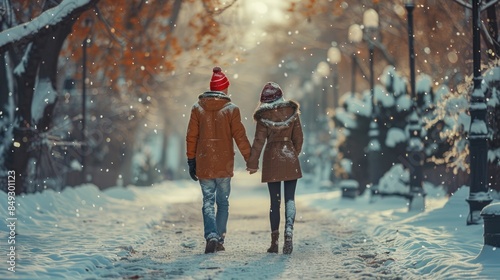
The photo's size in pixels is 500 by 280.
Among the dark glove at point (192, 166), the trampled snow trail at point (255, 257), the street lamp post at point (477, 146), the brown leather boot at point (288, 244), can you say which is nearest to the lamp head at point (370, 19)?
the trampled snow trail at point (255, 257)

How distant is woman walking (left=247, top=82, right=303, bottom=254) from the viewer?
1048 centimetres

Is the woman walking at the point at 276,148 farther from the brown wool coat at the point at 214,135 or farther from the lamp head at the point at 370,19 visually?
the lamp head at the point at 370,19

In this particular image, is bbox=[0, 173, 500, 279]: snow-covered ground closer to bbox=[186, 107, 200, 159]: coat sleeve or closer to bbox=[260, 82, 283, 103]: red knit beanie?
bbox=[186, 107, 200, 159]: coat sleeve

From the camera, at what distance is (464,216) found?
14344 mm

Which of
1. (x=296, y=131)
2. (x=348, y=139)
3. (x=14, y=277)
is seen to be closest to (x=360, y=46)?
(x=348, y=139)

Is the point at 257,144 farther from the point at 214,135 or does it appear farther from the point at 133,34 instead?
the point at 133,34

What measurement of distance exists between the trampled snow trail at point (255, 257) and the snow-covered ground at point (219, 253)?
1 centimetres

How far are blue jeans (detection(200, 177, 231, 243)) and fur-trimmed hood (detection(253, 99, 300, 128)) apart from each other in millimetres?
880

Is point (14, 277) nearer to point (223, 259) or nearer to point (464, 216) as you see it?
point (223, 259)

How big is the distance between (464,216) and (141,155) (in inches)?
1250

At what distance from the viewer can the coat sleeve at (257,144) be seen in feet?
34.6

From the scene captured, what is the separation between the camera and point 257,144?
10.5 metres

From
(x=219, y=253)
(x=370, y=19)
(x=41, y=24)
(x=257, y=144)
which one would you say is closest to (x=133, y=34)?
(x=370, y=19)

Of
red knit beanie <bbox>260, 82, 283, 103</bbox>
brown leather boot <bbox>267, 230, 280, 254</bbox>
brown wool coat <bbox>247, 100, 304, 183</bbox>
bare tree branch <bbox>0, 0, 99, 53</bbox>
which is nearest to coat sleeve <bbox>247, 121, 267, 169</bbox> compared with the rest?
brown wool coat <bbox>247, 100, 304, 183</bbox>
